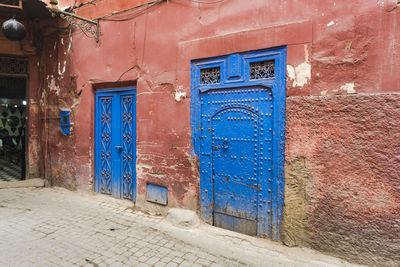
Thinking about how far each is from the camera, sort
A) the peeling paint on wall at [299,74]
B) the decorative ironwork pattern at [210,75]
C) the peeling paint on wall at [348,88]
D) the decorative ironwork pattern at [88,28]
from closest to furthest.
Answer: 1. the peeling paint on wall at [348,88]
2. the peeling paint on wall at [299,74]
3. the decorative ironwork pattern at [210,75]
4. the decorative ironwork pattern at [88,28]

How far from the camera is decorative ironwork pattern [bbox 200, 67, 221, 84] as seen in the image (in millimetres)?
3512

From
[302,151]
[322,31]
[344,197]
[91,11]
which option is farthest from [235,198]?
[91,11]

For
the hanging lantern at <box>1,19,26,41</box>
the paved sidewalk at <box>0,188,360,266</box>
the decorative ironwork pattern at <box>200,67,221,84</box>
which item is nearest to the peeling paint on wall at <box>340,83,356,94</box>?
the decorative ironwork pattern at <box>200,67,221,84</box>

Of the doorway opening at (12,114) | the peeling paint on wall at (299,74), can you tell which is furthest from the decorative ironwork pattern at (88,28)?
the peeling paint on wall at (299,74)

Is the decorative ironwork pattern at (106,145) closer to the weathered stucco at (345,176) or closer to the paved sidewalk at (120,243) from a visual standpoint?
the paved sidewalk at (120,243)

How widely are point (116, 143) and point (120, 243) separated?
222cm

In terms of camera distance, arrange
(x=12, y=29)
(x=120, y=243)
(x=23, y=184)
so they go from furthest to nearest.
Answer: (x=23, y=184)
(x=12, y=29)
(x=120, y=243)

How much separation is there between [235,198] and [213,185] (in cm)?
38

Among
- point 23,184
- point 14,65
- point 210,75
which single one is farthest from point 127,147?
point 14,65

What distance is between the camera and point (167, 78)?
394cm

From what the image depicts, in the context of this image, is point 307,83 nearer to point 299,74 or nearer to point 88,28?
point 299,74

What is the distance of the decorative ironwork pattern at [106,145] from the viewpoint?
16.1 feet

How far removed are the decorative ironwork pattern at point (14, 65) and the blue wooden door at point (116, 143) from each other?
2.62 meters

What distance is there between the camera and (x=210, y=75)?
358cm
